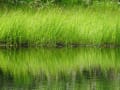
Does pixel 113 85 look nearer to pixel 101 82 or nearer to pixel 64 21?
pixel 101 82

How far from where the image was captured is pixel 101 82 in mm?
13398

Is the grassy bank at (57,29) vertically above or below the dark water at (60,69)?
above

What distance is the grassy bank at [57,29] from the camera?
20.4 m

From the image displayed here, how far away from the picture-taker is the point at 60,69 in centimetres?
1529

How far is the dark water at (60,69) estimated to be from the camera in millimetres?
13117

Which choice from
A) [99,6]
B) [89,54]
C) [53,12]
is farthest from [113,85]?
[99,6]

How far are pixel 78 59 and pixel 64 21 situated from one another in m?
4.40

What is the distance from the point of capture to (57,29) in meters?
20.7

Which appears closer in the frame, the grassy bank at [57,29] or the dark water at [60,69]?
the dark water at [60,69]

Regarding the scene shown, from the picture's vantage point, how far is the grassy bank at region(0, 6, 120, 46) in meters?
20.4

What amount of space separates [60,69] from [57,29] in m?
5.55

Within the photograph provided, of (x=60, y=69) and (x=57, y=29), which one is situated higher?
(x=57, y=29)

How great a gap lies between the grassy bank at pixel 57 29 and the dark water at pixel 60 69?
868 millimetres

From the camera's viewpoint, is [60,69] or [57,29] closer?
[60,69]
